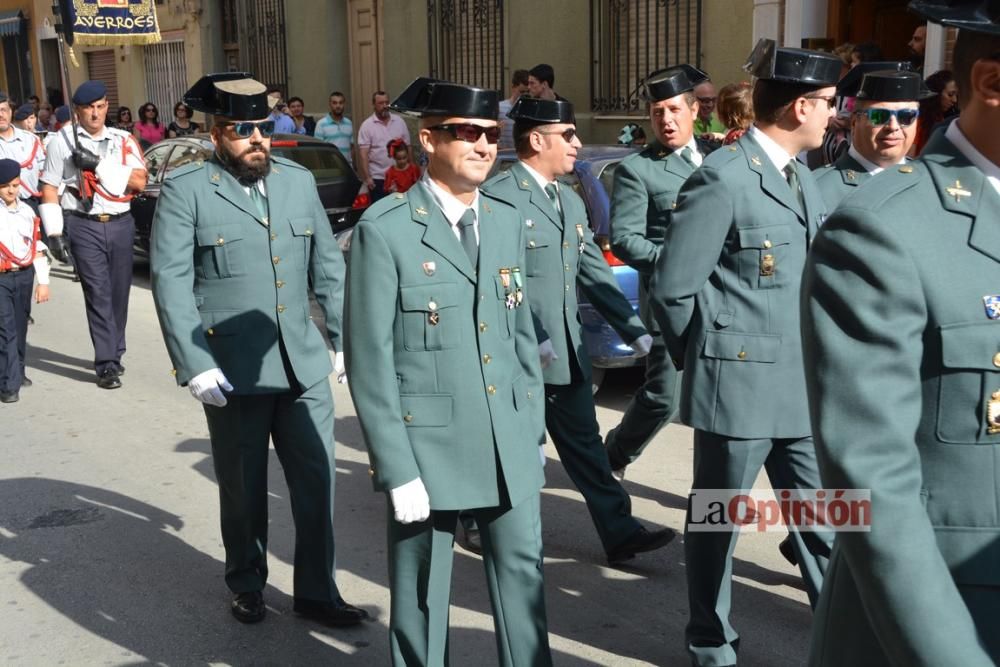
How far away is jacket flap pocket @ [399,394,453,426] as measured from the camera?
3.53m

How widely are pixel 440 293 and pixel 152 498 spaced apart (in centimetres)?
336

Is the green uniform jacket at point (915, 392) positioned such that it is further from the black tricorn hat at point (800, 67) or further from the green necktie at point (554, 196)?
the green necktie at point (554, 196)

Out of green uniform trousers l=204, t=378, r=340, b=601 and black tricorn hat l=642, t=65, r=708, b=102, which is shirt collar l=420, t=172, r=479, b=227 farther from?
black tricorn hat l=642, t=65, r=708, b=102

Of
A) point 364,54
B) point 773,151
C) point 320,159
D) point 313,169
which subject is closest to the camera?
point 773,151

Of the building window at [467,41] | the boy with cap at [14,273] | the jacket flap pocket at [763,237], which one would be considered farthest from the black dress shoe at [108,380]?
Answer: the building window at [467,41]

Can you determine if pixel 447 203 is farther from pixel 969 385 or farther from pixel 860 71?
pixel 860 71

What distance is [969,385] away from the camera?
1.90 metres

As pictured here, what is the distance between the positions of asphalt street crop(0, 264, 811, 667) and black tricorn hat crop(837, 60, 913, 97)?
2105 millimetres

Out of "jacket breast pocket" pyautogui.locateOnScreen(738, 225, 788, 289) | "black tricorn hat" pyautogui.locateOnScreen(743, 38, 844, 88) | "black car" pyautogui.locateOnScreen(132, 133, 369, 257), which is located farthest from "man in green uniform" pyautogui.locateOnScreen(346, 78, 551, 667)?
"black car" pyautogui.locateOnScreen(132, 133, 369, 257)

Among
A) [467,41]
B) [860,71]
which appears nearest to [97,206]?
[860,71]

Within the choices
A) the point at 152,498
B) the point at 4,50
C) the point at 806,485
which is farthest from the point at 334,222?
the point at 4,50

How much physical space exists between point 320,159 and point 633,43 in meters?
4.63

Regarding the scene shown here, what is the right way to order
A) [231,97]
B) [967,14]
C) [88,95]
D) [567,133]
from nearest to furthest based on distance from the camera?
[967,14] → [231,97] → [567,133] → [88,95]

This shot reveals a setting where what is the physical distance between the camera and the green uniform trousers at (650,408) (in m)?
5.77
